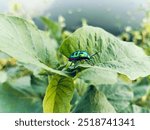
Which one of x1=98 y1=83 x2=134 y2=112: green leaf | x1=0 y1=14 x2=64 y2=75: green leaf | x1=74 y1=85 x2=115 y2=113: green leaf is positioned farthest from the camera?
x1=98 y1=83 x2=134 y2=112: green leaf

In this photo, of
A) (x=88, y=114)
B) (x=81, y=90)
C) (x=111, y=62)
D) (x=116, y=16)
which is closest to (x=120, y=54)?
(x=111, y=62)

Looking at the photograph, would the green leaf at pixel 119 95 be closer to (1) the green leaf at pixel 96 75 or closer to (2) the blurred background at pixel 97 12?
(1) the green leaf at pixel 96 75

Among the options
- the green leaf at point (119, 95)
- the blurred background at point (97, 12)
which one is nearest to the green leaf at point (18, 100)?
the green leaf at point (119, 95)

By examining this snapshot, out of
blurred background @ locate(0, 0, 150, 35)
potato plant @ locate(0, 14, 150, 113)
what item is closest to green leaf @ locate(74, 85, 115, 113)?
potato plant @ locate(0, 14, 150, 113)

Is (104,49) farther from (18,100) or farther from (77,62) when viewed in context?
(18,100)

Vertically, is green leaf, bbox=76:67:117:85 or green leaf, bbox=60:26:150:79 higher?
green leaf, bbox=60:26:150:79

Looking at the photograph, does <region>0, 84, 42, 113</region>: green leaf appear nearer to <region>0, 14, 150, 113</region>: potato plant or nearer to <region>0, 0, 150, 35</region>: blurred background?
<region>0, 14, 150, 113</region>: potato plant

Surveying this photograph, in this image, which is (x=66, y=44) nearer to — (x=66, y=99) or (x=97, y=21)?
(x=66, y=99)
